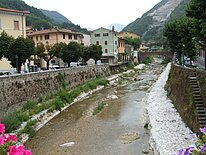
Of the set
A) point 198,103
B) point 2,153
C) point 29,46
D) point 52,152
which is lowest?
point 52,152

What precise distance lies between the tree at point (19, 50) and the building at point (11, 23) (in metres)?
9.24

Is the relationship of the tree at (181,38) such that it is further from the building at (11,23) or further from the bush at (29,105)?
the building at (11,23)

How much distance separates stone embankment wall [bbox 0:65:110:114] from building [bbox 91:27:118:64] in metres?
37.7

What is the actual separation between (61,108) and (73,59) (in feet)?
78.2

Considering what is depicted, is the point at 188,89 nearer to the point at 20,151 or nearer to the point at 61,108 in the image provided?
the point at 61,108

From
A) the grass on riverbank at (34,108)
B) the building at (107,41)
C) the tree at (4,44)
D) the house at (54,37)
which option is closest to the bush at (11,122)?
the grass on riverbank at (34,108)

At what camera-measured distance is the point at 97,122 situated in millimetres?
23641

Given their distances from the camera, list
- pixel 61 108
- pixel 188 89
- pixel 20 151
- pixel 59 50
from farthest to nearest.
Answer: pixel 59 50 → pixel 61 108 → pixel 188 89 → pixel 20 151

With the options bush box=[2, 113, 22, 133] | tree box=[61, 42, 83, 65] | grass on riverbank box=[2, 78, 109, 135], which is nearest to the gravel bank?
grass on riverbank box=[2, 78, 109, 135]

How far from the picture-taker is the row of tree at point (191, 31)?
20.7 meters

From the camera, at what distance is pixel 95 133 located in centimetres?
2031

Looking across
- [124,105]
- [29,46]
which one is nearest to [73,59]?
[29,46]

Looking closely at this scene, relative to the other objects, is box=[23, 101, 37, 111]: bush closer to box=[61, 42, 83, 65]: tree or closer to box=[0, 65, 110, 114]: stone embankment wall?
box=[0, 65, 110, 114]: stone embankment wall

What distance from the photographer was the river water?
16.8m
